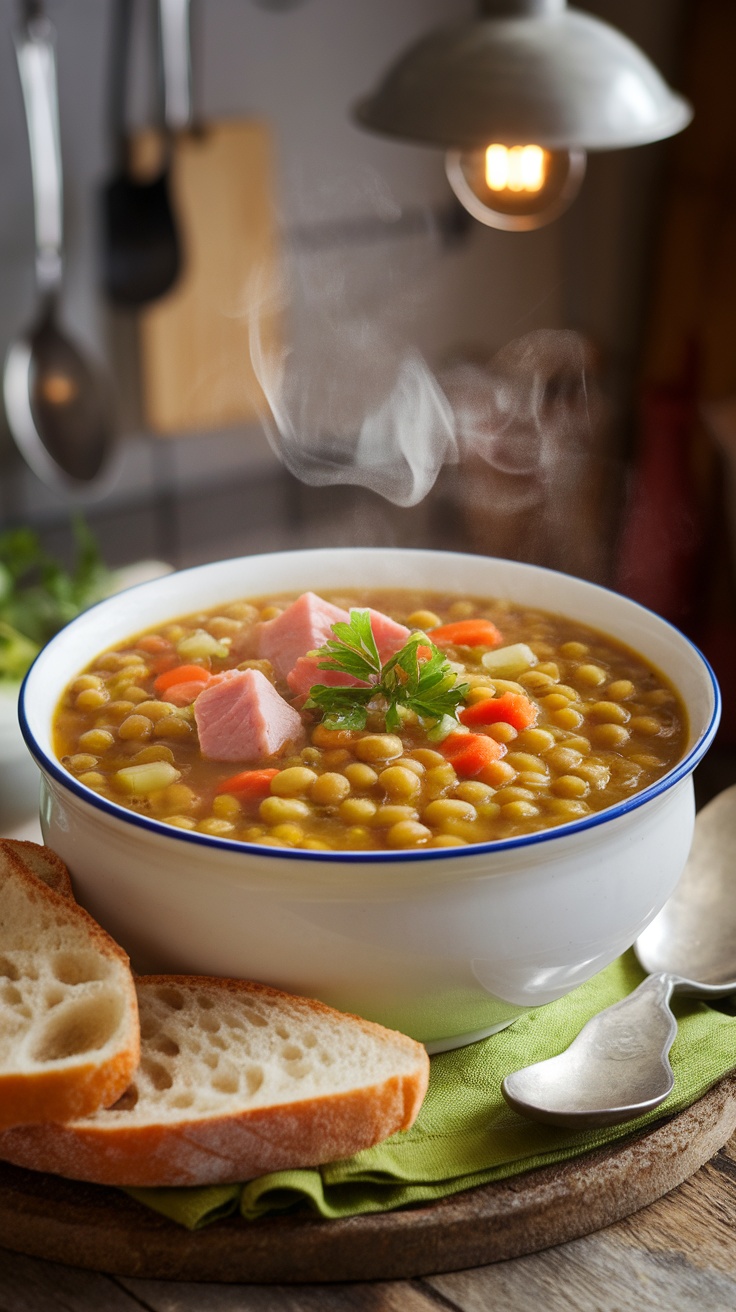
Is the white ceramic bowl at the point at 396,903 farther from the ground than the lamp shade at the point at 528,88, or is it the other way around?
the lamp shade at the point at 528,88

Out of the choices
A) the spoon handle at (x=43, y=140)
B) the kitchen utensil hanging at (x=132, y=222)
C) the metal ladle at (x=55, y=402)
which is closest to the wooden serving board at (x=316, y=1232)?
the spoon handle at (x=43, y=140)

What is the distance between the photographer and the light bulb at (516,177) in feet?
9.12

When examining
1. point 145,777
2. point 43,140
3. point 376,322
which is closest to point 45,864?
point 145,777

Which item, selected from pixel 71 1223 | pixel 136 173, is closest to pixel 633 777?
pixel 71 1223

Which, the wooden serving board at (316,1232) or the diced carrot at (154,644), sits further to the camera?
the diced carrot at (154,644)

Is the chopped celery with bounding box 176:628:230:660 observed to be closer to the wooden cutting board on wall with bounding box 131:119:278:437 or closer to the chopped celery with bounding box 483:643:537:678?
the chopped celery with bounding box 483:643:537:678

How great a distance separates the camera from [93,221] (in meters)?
5.51

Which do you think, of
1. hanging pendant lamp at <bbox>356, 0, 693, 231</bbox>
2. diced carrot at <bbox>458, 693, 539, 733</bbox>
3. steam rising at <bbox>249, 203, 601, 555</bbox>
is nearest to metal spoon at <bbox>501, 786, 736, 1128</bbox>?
diced carrot at <bbox>458, 693, 539, 733</bbox>

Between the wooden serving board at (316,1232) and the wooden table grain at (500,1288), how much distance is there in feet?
0.04

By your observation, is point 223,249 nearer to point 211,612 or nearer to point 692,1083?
point 211,612

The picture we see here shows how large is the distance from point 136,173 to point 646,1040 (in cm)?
474

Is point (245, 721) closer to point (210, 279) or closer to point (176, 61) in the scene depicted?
point (176, 61)

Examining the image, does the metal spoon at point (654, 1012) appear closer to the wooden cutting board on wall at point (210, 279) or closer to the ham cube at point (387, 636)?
the ham cube at point (387, 636)

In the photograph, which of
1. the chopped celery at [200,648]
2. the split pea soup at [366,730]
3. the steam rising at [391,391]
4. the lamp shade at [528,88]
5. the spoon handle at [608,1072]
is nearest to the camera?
the spoon handle at [608,1072]
